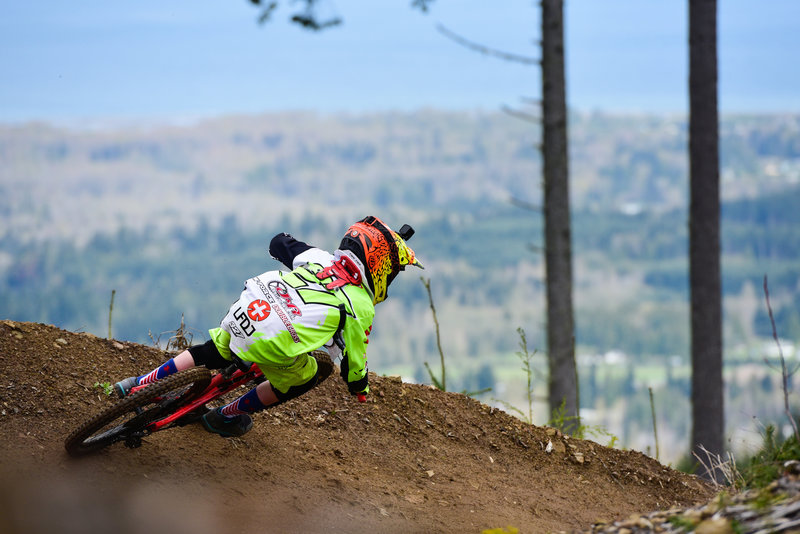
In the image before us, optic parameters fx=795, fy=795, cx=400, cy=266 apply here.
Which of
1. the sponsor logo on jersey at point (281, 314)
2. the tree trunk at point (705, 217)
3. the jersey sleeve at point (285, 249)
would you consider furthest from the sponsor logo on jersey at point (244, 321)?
the tree trunk at point (705, 217)

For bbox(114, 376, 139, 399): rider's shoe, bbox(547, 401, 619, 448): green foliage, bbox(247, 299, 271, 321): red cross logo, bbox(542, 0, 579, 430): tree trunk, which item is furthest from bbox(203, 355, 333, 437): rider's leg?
bbox(542, 0, 579, 430): tree trunk

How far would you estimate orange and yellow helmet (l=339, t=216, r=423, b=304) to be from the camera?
5238mm

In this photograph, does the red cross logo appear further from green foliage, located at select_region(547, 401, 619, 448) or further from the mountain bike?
green foliage, located at select_region(547, 401, 619, 448)

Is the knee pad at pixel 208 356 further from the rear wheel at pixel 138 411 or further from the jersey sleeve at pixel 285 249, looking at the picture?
the jersey sleeve at pixel 285 249

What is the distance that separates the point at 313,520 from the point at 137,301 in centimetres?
13478

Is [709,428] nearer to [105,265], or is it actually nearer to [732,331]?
[105,265]

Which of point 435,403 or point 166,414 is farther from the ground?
point 166,414

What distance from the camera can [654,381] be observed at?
13838 cm

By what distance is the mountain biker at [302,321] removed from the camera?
507cm

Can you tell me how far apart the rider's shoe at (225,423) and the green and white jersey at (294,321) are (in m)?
0.65

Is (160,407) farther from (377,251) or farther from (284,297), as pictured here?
(377,251)

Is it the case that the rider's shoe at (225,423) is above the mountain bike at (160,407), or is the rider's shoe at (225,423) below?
below

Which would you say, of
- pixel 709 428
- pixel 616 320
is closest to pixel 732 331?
pixel 616 320

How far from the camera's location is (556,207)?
1031 centimetres
